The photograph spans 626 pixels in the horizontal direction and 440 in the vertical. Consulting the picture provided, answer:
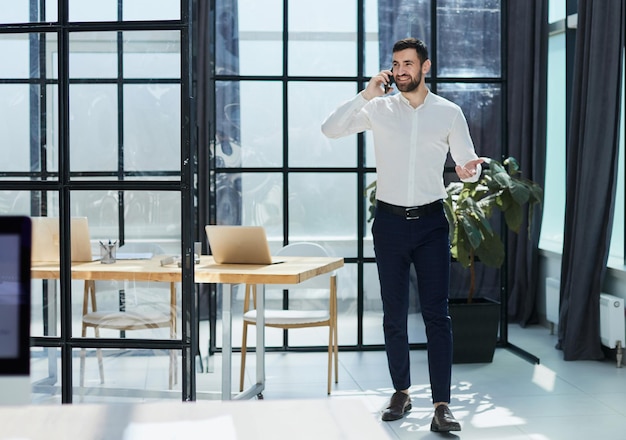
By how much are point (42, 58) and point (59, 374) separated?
41.8 inches

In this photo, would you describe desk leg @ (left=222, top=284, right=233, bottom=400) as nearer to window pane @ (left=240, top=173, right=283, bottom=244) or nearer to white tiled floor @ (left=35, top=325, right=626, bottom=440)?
white tiled floor @ (left=35, top=325, right=626, bottom=440)

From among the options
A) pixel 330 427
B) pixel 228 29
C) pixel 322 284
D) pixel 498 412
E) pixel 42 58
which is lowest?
pixel 498 412

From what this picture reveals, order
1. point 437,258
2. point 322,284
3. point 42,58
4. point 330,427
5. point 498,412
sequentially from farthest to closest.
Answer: point 322,284 < point 498,412 < point 437,258 < point 42,58 < point 330,427

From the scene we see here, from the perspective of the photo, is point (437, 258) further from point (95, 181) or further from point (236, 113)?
point (236, 113)

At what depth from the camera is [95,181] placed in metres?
3.31

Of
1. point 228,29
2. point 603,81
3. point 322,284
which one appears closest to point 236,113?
point 228,29

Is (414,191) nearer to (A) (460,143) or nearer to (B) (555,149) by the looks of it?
(A) (460,143)

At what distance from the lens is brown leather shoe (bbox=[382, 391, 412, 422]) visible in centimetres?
446

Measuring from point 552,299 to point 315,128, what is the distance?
2023 mm

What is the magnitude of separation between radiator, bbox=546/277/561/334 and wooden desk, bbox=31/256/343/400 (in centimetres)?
222

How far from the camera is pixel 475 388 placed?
17.0 feet

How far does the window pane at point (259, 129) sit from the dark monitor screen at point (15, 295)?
4884 mm

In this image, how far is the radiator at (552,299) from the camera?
666 centimetres

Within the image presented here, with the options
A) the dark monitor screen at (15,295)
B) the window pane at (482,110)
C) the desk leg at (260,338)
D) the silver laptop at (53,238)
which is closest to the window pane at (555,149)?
the window pane at (482,110)
